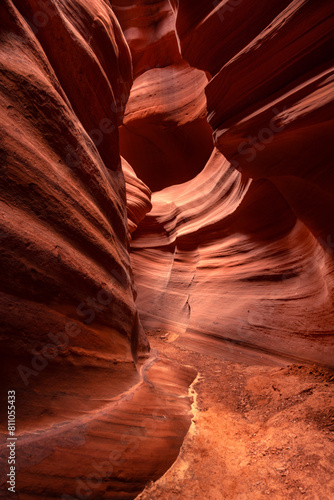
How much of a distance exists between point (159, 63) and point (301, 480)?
37.7 ft

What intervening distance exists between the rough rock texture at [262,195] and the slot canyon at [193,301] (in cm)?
2

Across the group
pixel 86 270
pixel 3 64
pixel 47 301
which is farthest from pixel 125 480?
pixel 3 64

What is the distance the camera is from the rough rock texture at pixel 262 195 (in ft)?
9.50

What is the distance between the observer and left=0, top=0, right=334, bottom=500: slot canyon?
1658 mm

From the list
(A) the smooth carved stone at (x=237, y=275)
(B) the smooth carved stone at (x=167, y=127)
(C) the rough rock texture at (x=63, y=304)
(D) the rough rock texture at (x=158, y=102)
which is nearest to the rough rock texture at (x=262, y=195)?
(A) the smooth carved stone at (x=237, y=275)

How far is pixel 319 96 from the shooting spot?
2.69 metres

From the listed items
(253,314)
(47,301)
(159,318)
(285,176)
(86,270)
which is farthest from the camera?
(159,318)

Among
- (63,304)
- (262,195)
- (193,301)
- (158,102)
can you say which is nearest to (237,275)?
(193,301)

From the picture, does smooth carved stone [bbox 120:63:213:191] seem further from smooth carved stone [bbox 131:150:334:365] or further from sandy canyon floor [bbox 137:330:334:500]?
sandy canyon floor [bbox 137:330:334:500]

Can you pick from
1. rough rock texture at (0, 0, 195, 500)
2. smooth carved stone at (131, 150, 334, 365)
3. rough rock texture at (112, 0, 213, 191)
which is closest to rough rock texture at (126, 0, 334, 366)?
smooth carved stone at (131, 150, 334, 365)

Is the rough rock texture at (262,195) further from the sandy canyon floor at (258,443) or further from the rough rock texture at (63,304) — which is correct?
the rough rock texture at (63,304)

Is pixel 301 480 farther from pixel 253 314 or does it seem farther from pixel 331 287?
pixel 253 314

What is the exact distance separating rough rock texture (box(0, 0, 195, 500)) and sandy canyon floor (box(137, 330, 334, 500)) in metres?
0.15

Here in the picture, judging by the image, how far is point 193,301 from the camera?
5758 millimetres
